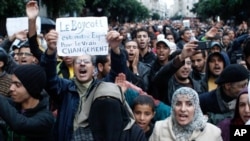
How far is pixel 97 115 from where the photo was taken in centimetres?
360

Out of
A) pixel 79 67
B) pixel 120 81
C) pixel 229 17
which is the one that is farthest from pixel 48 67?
pixel 229 17

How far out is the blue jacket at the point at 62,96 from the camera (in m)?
3.84

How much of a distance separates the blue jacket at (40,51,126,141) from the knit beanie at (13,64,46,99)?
0.67 feet

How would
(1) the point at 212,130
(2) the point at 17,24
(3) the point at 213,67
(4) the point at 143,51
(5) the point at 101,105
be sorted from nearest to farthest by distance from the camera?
(5) the point at 101,105 → (1) the point at 212,130 → (3) the point at 213,67 → (2) the point at 17,24 → (4) the point at 143,51

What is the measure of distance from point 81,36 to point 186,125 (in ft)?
3.86

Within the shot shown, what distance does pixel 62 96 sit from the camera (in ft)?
13.3

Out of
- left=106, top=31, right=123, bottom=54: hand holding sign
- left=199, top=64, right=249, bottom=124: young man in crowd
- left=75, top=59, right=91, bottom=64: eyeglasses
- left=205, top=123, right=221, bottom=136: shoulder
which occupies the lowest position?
left=205, top=123, right=221, bottom=136: shoulder

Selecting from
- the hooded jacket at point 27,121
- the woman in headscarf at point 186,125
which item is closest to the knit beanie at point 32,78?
the hooded jacket at point 27,121

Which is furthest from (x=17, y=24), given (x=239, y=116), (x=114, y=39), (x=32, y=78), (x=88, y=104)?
(x=239, y=116)

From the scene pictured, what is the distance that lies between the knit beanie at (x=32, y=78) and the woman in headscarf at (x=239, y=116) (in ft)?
4.92

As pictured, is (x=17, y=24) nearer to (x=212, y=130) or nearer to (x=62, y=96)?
(x=62, y=96)

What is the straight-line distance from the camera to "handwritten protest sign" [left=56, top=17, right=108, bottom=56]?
13.9 ft

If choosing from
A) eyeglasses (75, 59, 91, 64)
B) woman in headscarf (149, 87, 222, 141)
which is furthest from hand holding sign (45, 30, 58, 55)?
woman in headscarf (149, 87, 222, 141)

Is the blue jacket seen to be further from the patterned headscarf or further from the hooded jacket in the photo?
the patterned headscarf
